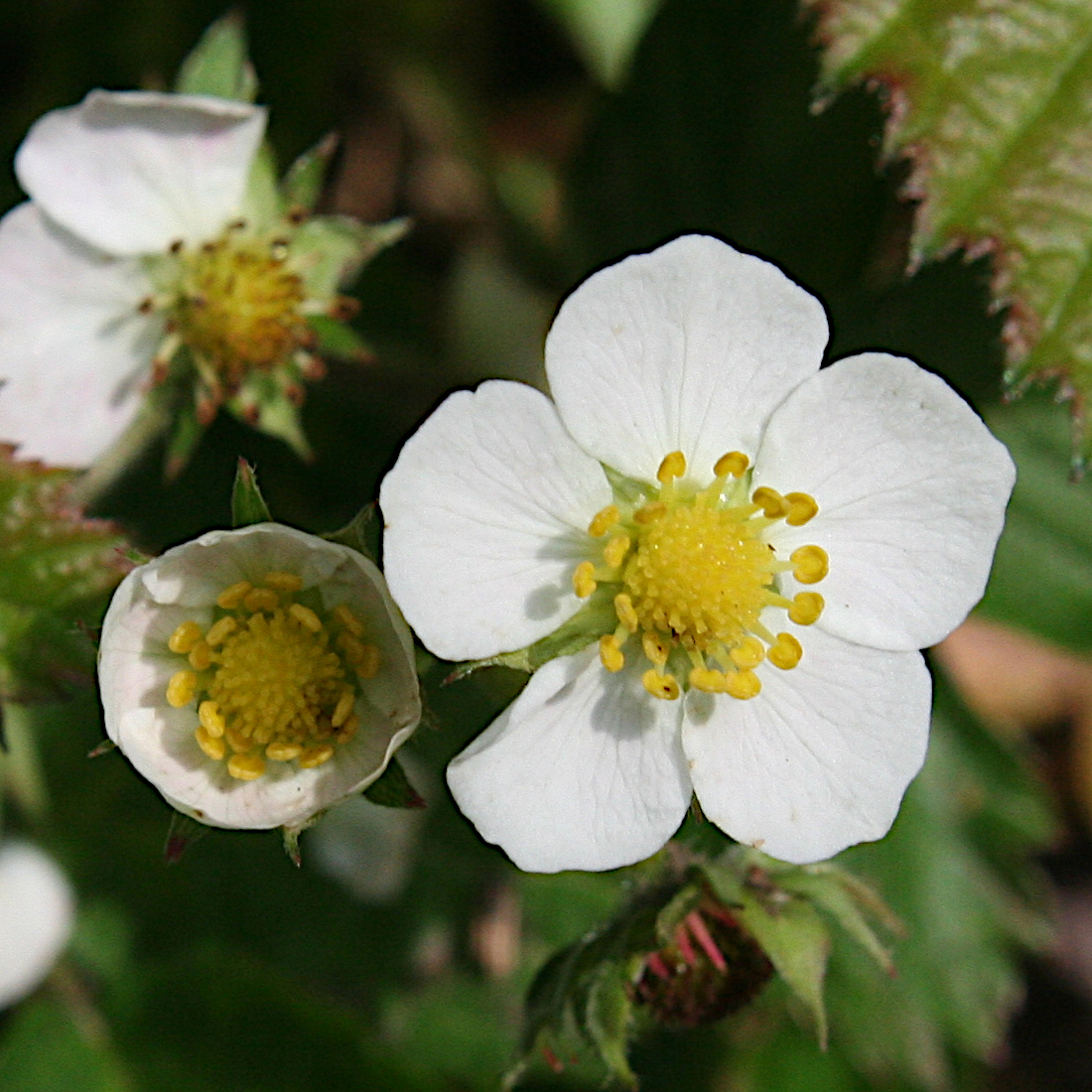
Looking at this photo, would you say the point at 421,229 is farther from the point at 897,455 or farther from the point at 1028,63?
the point at 897,455

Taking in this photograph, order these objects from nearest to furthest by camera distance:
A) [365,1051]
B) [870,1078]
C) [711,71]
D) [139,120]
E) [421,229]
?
[139,120] → [365,1051] → [711,71] → [870,1078] → [421,229]

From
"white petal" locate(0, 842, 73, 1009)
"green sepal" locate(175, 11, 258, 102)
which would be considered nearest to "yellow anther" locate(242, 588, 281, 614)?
"green sepal" locate(175, 11, 258, 102)

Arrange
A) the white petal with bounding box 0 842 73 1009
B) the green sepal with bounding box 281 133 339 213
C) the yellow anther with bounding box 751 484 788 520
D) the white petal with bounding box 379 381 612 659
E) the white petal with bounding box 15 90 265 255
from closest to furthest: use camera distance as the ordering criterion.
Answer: the white petal with bounding box 379 381 612 659 → the yellow anther with bounding box 751 484 788 520 → the white petal with bounding box 15 90 265 255 → the green sepal with bounding box 281 133 339 213 → the white petal with bounding box 0 842 73 1009

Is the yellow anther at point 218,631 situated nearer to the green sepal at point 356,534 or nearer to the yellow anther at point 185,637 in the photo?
the yellow anther at point 185,637

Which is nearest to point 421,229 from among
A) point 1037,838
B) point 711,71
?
point 711,71

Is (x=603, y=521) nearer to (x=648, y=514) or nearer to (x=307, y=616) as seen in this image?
(x=648, y=514)

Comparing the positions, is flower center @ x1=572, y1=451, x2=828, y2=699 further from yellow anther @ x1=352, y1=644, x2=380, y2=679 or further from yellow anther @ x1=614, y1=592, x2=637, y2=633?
yellow anther @ x1=352, y1=644, x2=380, y2=679
